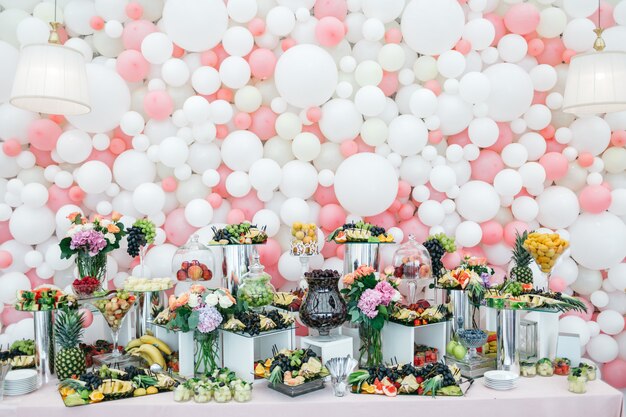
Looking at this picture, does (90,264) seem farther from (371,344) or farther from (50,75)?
(371,344)

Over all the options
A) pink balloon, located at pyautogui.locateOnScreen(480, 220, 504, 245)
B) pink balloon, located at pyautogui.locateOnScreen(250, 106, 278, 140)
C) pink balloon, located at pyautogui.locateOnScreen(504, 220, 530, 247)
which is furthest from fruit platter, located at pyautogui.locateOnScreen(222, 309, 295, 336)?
pink balloon, located at pyautogui.locateOnScreen(504, 220, 530, 247)

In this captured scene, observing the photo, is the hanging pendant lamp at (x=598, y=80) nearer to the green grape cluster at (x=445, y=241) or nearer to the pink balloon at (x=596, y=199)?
the pink balloon at (x=596, y=199)

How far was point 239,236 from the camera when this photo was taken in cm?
333

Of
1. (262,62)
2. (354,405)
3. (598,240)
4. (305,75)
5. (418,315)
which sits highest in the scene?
(262,62)

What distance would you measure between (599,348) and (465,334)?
1.68 meters

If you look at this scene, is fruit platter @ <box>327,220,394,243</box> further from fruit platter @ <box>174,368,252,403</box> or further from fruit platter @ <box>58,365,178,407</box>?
fruit platter @ <box>58,365,178,407</box>

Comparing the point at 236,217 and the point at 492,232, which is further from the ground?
the point at 236,217

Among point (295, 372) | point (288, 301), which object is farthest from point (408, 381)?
point (288, 301)

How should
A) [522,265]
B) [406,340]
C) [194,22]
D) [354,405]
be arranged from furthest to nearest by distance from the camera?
[194,22] < [522,265] < [406,340] < [354,405]

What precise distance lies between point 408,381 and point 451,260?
1.43 metres

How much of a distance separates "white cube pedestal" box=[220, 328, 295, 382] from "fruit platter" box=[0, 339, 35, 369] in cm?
111

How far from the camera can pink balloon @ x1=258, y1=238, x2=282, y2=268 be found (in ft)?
12.3

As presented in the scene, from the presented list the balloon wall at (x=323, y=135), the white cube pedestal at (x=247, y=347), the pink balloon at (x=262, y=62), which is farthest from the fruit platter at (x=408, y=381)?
the pink balloon at (x=262, y=62)

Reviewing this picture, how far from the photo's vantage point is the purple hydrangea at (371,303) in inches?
112
